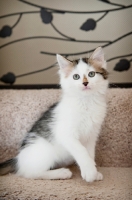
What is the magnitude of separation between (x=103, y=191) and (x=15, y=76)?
1.20 meters

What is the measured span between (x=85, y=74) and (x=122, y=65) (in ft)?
2.60

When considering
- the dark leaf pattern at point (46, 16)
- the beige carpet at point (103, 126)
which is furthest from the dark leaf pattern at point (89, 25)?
the beige carpet at point (103, 126)

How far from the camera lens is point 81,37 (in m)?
1.83

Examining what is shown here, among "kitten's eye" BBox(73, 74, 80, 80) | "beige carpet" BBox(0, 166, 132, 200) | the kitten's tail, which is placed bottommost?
"beige carpet" BBox(0, 166, 132, 200)

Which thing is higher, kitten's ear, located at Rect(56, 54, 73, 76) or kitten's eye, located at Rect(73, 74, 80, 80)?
kitten's ear, located at Rect(56, 54, 73, 76)

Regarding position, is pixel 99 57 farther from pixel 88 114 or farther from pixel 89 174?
pixel 89 174

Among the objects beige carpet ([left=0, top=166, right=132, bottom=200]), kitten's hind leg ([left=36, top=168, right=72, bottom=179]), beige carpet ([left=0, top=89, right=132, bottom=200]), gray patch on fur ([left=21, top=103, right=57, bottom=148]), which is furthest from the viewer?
beige carpet ([left=0, top=89, right=132, bottom=200])

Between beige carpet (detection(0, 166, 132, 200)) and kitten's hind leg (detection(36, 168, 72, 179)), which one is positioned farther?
kitten's hind leg (detection(36, 168, 72, 179))

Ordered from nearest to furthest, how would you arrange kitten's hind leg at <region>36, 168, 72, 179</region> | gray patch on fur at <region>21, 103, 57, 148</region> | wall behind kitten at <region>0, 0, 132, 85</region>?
kitten's hind leg at <region>36, 168, 72, 179</region> < gray patch on fur at <region>21, 103, 57, 148</region> < wall behind kitten at <region>0, 0, 132, 85</region>

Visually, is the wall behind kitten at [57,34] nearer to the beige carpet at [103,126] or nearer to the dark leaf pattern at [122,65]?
the dark leaf pattern at [122,65]

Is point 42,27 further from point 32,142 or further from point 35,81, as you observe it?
point 32,142

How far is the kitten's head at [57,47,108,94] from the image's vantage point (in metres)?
1.10

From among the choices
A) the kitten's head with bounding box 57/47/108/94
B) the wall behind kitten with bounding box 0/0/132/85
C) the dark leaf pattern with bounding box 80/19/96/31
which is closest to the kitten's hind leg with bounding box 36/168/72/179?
the kitten's head with bounding box 57/47/108/94

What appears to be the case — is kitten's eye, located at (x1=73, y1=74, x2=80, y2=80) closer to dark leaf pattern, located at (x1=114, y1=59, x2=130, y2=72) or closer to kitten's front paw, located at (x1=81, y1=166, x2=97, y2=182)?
kitten's front paw, located at (x1=81, y1=166, x2=97, y2=182)
